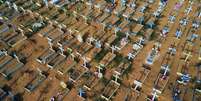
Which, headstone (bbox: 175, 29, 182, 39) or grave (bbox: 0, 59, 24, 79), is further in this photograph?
headstone (bbox: 175, 29, 182, 39)

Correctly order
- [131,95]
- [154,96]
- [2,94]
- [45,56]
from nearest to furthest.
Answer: [2,94], [154,96], [131,95], [45,56]

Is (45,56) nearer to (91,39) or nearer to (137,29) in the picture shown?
(91,39)

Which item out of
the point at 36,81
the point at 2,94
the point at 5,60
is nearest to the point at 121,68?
the point at 36,81

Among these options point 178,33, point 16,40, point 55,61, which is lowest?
point 55,61

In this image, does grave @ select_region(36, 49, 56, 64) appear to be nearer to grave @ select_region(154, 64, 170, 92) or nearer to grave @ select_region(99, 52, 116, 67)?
grave @ select_region(99, 52, 116, 67)

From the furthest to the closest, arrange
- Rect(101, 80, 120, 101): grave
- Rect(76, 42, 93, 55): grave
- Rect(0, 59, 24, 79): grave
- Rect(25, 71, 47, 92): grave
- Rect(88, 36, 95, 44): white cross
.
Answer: Rect(88, 36, 95, 44): white cross < Rect(76, 42, 93, 55): grave < Rect(0, 59, 24, 79): grave < Rect(25, 71, 47, 92): grave < Rect(101, 80, 120, 101): grave

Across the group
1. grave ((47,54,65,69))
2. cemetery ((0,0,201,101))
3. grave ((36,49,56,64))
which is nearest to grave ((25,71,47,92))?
cemetery ((0,0,201,101))

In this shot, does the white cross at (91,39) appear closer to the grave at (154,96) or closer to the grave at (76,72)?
the grave at (76,72)

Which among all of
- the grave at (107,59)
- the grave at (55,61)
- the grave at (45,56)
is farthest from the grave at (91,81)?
the grave at (45,56)

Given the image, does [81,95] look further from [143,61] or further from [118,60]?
[143,61]

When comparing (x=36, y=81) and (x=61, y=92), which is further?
(x=36, y=81)
